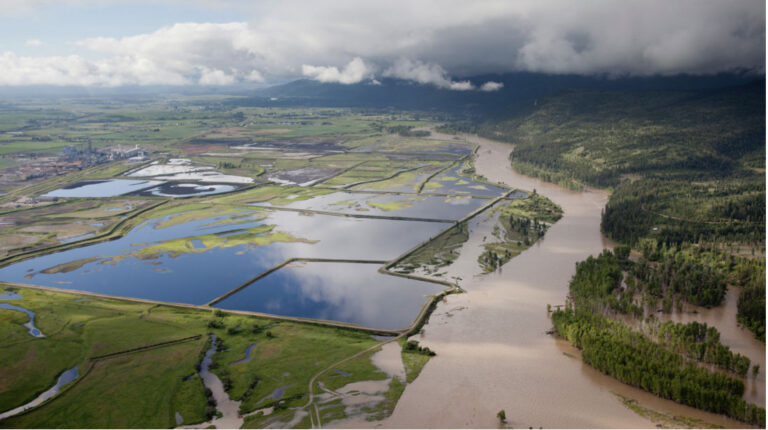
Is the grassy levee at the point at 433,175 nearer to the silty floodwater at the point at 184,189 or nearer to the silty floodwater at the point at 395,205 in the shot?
Answer: the silty floodwater at the point at 395,205

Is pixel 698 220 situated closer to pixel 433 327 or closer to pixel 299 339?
pixel 433 327

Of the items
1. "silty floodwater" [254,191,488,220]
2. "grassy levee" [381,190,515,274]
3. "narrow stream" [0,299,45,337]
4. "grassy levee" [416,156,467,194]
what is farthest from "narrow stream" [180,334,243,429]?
"grassy levee" [416,156,467,194]

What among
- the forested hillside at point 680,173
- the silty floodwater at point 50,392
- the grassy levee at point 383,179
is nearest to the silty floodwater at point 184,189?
the grassy levee at point 383,179

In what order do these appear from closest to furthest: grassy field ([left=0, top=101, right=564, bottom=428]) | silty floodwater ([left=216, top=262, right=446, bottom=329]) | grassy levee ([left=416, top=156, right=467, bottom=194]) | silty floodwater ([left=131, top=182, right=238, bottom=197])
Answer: grassy field ([left=0, top=101, right=564, bottom=428]) < silty floodwater ([left=216, top=262, right=446, bottom=329]) < silty floodwater ([left=131, top=182, right=238, bottom=197]) < grassy levee ([left=416, top=156, right=467, bottom=194])

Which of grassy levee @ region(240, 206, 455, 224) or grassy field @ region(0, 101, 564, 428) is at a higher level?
grassy levee @ region(240, 206, 455, 224)

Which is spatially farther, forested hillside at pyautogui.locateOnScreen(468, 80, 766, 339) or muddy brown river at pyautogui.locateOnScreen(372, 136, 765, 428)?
forested hillside at pyautogui.locateOnScreen(468, 80, 766, 339)

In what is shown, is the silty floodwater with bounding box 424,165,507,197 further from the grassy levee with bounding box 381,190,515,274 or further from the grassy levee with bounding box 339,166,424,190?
the grassy levee with bounding box 339,166,424,190

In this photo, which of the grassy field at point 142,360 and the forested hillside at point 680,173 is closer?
the grassy field at point 142,360

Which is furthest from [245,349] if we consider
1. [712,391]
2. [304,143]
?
[304,143]
